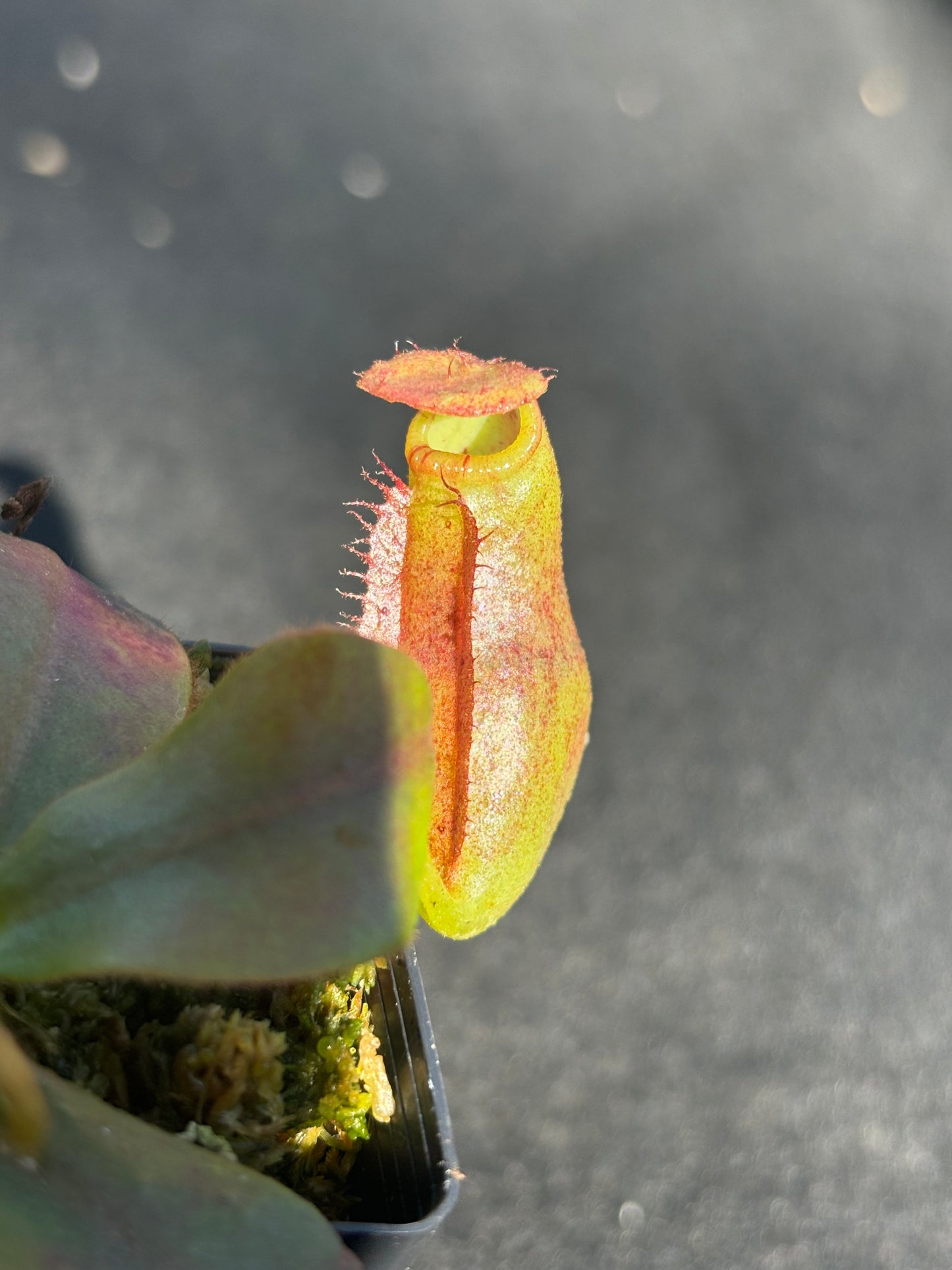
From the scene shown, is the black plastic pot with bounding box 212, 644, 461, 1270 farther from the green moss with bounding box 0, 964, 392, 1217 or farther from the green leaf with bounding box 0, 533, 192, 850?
the green leaf with bounding box 0, 533, 192, 850

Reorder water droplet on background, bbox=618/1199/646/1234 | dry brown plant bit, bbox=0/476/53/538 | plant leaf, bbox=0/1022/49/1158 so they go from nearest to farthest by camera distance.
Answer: plant leaf, bbox=0/1022/49/1158, dry brown plant bit, bbox=0/476/53/538, water droplet on background, bbox=618/1199/646/1234

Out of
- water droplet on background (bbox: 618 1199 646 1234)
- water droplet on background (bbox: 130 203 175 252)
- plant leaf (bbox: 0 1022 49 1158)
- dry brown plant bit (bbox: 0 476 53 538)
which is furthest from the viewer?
water droplet on background (bbox: 130 203 175 252)

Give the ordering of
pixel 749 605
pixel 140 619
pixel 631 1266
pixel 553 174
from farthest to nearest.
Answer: pixel 553 174
pixel 749 605
pixel 631 1266
pixel 140 619

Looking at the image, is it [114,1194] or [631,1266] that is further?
[631,1266]

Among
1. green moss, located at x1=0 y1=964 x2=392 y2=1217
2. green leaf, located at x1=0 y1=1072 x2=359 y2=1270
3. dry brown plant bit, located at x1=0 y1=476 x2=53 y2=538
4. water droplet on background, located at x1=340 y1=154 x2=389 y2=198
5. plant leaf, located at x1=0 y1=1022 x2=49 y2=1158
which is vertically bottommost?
green leaf, located at x1=0 y1=1072 x2=359 y2=1270

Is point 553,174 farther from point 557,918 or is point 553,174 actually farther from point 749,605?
point 557,918

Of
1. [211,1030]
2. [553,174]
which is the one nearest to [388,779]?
[211,1030]

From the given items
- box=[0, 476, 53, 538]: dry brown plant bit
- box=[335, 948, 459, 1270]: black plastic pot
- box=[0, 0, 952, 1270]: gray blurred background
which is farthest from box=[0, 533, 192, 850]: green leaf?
box=[0, 0, 952, 1270]: gray blurred background
